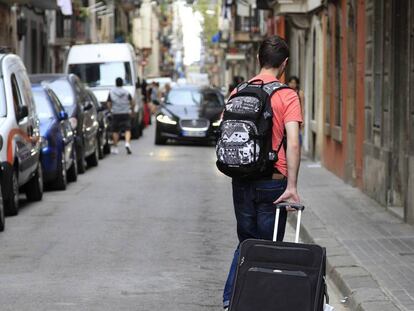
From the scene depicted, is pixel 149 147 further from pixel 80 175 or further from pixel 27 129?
pixel 27 129

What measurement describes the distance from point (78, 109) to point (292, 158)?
15.6 meters

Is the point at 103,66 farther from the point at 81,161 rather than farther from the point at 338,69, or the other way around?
the point at 338,69

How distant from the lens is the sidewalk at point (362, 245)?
31.0 ft

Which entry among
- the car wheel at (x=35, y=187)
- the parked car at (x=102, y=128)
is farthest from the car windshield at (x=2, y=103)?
the parked car at (x=102, y=128)

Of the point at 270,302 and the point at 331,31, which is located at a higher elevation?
the point at 331,31

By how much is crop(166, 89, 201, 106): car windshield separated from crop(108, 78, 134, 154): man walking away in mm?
4890

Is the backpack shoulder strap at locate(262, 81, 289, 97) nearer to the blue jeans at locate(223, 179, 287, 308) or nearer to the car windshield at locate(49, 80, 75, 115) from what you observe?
the blue jeans at locate(223, 179, 287, 308)

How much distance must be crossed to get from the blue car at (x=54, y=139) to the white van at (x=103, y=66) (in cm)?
1596

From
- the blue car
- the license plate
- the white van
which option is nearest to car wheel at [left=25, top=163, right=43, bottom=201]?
the blue car

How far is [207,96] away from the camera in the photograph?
3612cm

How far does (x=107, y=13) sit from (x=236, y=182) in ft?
244

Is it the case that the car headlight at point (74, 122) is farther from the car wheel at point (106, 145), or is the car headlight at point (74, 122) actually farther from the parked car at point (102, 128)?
the car wheel at point (106, 145)

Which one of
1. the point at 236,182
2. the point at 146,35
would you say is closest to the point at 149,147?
the point at 236,182

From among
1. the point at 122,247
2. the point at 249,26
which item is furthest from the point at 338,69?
the point at 249,26
